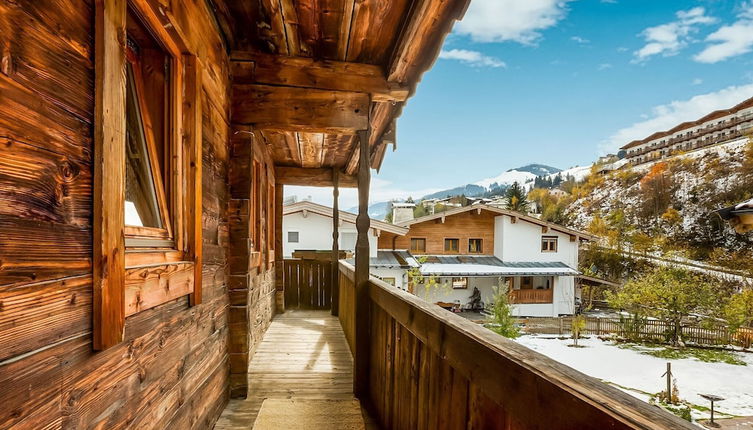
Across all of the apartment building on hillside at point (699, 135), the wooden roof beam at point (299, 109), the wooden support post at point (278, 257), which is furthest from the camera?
the apartment building on hillside at point (699, 135)

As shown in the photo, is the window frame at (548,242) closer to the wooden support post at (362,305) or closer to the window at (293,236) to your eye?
the window at (293,236)

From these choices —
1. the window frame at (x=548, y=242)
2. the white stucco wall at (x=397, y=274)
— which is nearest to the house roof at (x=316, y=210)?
the white stucco wall at (x=397, y=274)

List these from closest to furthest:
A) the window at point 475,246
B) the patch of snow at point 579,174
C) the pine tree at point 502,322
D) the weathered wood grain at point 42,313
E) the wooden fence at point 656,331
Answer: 1. the weathered wood grain at point 42,313
2. the pine tree at point 502,322
3. the wooden fence at point 656,331
4. the window at point 475,246
5. the patch of snow at point 579,174

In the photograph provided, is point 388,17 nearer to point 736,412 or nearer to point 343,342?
point 343,342

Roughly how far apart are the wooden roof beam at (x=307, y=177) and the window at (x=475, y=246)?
1428 cm

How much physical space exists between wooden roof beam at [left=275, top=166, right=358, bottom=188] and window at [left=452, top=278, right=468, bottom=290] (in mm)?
13710

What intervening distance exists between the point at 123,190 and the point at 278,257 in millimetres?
5475

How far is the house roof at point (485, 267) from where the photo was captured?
1686 cm

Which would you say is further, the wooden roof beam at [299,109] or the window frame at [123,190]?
the wooden roof beam at [299,109]

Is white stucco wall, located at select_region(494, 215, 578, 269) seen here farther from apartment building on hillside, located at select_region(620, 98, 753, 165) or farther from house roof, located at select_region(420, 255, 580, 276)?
apartment building on hillside, located at select_region(620, 98, 753, 165)

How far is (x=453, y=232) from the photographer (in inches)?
751

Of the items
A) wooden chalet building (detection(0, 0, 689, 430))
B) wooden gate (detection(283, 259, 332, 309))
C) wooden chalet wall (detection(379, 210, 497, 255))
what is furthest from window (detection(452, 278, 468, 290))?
wooden chalet building (detection(0, 0, 689, 430))

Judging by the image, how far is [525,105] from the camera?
14400 cm

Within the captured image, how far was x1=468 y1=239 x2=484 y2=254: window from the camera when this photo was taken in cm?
1925
